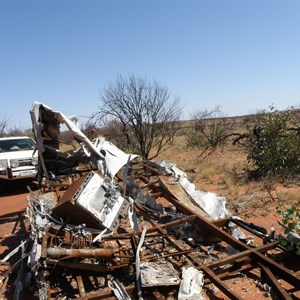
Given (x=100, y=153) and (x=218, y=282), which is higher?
(x=100, y=153)

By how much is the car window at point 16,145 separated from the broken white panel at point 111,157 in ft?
20.4

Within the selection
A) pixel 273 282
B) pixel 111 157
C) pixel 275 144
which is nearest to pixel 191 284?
pixel 273 282

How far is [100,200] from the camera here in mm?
5812

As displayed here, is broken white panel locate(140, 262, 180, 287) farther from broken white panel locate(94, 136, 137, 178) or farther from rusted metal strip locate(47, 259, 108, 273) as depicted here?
broken white panel locate(94, 136, 137, 178)

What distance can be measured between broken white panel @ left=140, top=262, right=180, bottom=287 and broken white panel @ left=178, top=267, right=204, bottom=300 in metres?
0.11

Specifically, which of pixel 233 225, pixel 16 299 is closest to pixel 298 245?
pixel 233 225

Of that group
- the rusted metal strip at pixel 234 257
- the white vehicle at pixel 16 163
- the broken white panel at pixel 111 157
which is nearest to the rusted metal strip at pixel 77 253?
the rusted metal strip at pixel 234 257

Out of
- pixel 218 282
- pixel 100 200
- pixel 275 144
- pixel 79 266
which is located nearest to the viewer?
pixel 218 282

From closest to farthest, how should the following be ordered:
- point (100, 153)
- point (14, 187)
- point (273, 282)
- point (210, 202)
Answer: point (273, 282) → point (210, 202) → point (100, 153) → point (14, 187)

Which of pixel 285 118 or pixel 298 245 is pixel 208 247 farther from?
pixel 285 118

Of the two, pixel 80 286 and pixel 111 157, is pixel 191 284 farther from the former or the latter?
pixel 111 157

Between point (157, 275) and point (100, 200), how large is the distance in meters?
2.03

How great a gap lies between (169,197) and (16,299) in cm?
376

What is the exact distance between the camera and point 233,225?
605 centimetres
